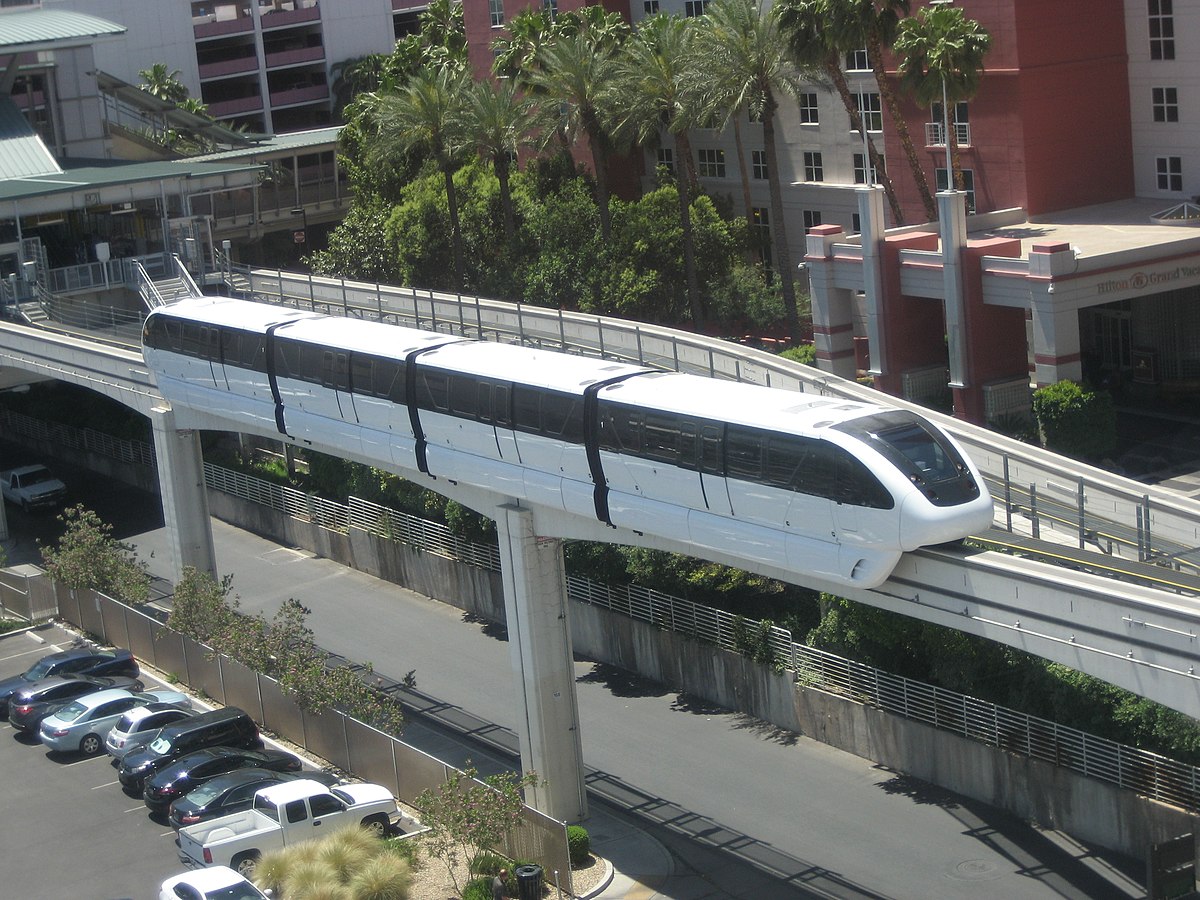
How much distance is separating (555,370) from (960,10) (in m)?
26.2

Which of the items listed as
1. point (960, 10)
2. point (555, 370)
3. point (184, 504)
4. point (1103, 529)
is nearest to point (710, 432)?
point (555, 370)

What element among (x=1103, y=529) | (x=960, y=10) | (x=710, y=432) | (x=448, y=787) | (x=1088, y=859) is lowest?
(x=1088, y=859)

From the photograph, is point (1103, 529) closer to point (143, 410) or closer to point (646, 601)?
point (646, 601)

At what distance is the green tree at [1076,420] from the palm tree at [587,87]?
19.6m

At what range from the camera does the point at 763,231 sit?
65.1m

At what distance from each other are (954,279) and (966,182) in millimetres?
10507

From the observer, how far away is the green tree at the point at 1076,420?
43.5 m

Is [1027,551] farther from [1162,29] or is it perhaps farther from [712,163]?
[712,163]

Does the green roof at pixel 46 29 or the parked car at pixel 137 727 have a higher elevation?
the green roof at pixel 46 29

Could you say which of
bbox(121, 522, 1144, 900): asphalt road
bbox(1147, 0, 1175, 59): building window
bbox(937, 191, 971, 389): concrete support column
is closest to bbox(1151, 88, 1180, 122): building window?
bbox(1147, 0, 1175, 59): building window

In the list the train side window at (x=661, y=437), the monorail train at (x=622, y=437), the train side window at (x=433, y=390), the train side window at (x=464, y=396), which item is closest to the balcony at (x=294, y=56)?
the monorail train at (x=622, y=437)

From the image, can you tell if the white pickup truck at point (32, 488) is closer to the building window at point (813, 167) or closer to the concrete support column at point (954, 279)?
the building window at point (813, 167)

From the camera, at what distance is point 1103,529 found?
1106 inches

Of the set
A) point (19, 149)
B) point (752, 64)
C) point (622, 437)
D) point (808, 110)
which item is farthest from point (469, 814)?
point (19, 149)
